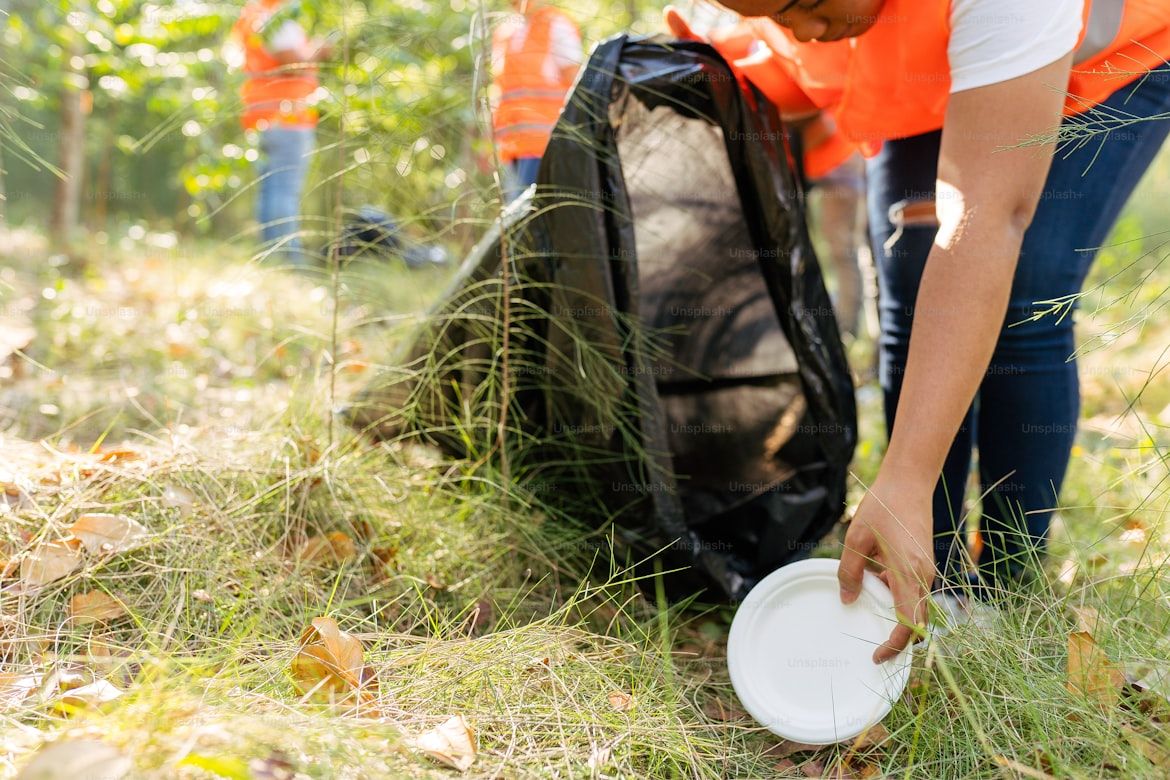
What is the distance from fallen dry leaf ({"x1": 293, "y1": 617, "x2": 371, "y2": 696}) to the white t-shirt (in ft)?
Result: 3.41

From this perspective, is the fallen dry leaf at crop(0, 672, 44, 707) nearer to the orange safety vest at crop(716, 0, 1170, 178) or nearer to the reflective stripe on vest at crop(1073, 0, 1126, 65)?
the orange safety vest at crop(716, 0, 1170, 178)

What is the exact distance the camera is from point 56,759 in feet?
2.23

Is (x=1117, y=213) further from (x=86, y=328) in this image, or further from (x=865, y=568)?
(x=86, y=328)

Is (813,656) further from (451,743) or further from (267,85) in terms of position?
(267,85)

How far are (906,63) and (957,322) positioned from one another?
447 millimetres

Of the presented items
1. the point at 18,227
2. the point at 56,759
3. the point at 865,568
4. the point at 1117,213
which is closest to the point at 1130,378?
the point at 1117,213

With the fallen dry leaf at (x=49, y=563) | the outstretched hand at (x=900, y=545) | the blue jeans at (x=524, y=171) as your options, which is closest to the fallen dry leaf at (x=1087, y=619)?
the outstretched hand at (x=900, y=545)

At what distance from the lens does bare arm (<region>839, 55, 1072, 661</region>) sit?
103cm

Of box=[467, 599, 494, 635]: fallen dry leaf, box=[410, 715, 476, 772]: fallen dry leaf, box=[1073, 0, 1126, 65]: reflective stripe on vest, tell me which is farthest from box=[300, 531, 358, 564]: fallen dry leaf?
box=[1073, 0, 1126, 65]: reflective stripe on vest

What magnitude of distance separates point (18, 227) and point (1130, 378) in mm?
6120

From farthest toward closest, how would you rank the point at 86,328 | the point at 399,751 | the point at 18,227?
the point at 18,227
the point at 86,328
the point at 399,751

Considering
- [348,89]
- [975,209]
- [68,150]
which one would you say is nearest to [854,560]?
[975,209]

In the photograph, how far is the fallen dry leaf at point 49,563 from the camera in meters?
1.21

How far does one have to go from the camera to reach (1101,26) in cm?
120
